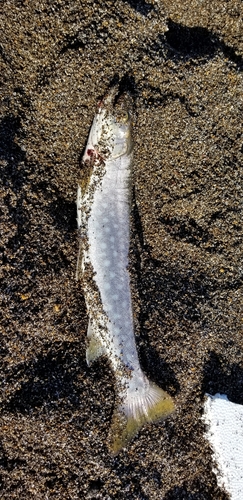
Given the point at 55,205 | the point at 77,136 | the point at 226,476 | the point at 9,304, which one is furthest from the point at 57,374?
the point at 77,136

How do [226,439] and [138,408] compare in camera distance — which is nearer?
[138,408]

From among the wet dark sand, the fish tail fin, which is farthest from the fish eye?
the fish tail fin

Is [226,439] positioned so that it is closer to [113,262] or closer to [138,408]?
[138,408]

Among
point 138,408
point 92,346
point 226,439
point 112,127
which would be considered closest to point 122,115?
point 112,127

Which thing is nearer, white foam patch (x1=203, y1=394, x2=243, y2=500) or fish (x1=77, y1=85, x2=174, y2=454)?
fish (x1=77, y1=85, x2=174, y2=454)

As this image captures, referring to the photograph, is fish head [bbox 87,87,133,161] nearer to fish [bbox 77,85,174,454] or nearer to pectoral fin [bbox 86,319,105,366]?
fish [bbox 77,85,174,454]

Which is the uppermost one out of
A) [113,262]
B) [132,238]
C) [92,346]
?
[132,238]

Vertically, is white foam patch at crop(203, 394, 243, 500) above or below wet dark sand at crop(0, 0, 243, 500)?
below
